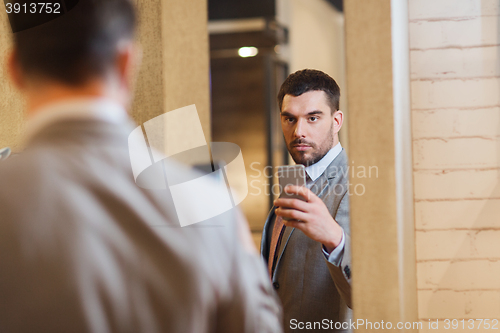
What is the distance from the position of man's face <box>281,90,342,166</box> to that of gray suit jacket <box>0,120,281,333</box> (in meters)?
0.66

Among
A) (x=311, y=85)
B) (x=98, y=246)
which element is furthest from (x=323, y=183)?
(x=98, y=246)

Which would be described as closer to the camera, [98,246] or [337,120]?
[98,246]

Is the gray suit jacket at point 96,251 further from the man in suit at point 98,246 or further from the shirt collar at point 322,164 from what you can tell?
the shirt collar at point 322,164

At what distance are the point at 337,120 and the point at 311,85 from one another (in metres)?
0.13

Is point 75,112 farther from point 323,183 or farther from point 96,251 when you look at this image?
point 323,183

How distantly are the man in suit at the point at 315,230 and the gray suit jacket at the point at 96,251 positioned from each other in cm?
54

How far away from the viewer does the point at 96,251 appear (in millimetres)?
618

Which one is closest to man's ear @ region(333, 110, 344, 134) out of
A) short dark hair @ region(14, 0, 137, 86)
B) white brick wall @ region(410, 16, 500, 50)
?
white brick wall @ region(410, 16, 500, 50)

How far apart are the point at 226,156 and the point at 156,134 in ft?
0.77

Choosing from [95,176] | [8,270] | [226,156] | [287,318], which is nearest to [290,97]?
[226,156]

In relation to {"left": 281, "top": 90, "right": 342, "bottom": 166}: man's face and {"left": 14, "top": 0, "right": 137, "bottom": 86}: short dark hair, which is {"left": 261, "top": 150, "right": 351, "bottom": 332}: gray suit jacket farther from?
{"left": 14, "top": 0, "right": 137, "bottom": 86}: short dark hair

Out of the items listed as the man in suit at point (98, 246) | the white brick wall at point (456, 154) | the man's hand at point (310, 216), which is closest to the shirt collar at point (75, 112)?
the man in suit at point (98, 246)

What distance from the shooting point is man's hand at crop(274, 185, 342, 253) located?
3.66ft

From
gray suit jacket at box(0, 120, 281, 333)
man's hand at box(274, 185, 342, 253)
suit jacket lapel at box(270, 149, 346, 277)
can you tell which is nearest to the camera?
gray suit jacket at box(0, 120, 281, 333)
